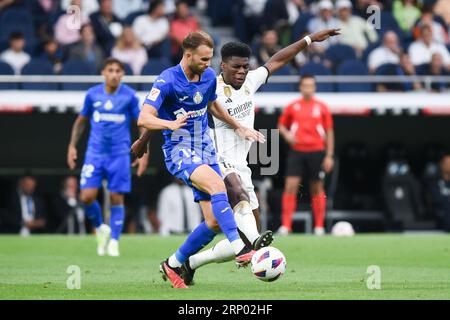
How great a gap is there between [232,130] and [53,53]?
10968 millimetres

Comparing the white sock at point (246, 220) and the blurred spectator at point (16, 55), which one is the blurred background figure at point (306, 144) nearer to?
the blurred spectator at point (16, 55)

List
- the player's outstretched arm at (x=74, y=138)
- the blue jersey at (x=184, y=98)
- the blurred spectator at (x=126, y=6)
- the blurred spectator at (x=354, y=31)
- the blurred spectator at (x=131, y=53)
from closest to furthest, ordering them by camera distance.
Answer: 1. the blue jersey at (x=184, y=98)
2. the player's outstretched arm at (x=74, y=138)
3. the blurred spectator at (x=131, y=53)
4. the blurred spectator at (x=354, y=31)
5. the blurred spectator at (x=126, y=6)

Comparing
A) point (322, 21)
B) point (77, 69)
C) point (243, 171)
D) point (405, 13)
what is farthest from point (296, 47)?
point (405, 13)

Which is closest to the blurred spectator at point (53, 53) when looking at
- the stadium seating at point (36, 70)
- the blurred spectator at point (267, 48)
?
the stadium seating at point (36, 70)

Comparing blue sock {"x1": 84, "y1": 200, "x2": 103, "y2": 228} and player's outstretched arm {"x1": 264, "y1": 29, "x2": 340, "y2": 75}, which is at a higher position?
player's outstretched arm {"x1": 264, "y1": 29, "x2": 340, "y2": 75}

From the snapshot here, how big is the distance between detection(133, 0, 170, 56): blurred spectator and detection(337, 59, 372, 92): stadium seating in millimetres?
3656

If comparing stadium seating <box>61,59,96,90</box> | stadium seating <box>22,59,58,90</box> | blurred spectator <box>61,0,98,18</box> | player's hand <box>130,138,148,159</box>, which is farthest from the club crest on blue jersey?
blurred spectator <box>61,0,98,18</box>

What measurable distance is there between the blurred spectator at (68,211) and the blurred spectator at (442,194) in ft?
22.8

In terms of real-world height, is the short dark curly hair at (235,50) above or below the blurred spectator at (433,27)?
below

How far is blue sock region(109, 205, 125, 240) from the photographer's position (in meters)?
15.9

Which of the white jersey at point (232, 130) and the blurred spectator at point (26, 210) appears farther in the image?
the blurred spectator at point (26, 210)

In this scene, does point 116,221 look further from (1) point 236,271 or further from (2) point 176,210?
(2) point 176,210

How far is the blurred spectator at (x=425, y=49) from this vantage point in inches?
931

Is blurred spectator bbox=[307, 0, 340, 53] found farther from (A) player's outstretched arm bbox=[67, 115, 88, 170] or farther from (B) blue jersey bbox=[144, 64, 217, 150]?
(B) blue jersey bbox=[144, 64, 217, 150]
